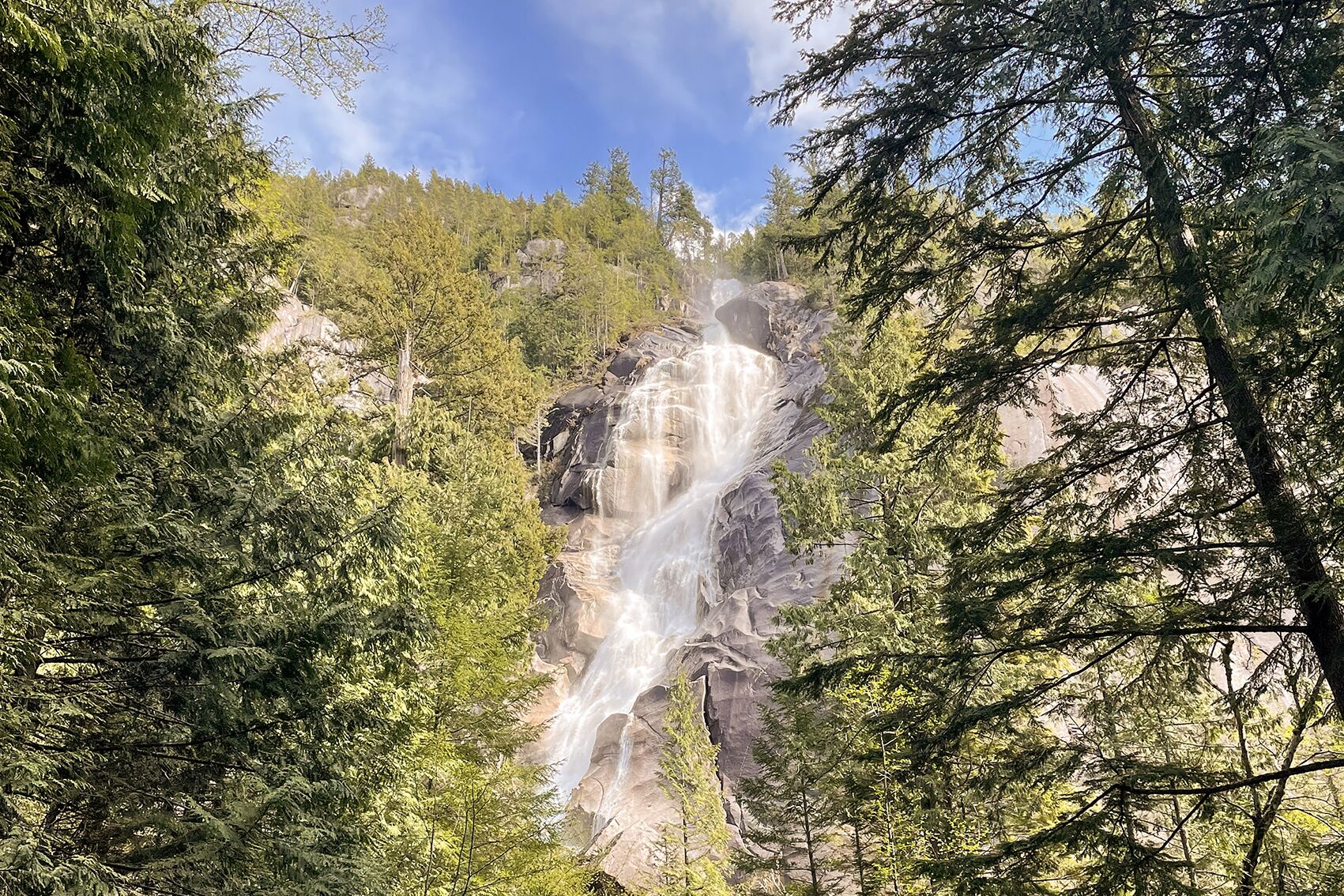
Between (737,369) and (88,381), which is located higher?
(737,369)

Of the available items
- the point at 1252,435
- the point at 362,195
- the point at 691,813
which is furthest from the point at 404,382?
the point at 362,195

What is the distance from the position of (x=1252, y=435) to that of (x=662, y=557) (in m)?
27.5

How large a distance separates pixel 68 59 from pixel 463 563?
10.0m

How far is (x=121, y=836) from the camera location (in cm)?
526

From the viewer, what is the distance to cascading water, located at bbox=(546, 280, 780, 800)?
2462 cm

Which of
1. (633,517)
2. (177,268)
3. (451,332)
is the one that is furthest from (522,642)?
(633,517)

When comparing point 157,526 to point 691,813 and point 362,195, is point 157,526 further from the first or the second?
point 362,195

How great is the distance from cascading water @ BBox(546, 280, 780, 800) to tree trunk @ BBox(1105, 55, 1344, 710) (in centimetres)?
1865

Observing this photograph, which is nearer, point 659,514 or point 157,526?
point 157,526

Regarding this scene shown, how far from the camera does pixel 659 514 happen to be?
35.8m

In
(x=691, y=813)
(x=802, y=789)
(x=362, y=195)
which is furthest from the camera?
(x=362, y=195)

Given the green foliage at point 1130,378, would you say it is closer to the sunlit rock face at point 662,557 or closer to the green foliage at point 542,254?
the sunlit rock face at point 662,557

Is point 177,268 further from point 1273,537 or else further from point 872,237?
point 1273,537

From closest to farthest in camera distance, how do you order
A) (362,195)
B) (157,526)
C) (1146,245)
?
(157,526) < (1146,245) < (362,195)
